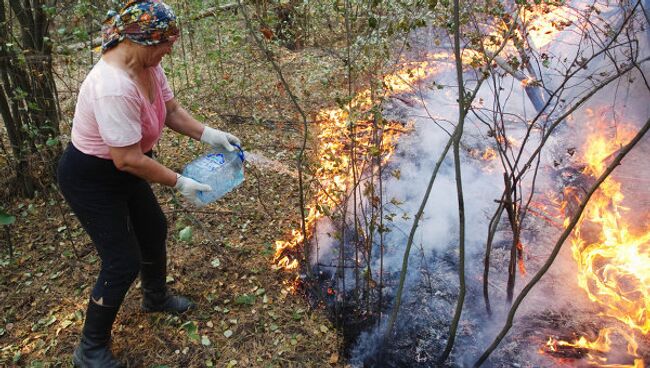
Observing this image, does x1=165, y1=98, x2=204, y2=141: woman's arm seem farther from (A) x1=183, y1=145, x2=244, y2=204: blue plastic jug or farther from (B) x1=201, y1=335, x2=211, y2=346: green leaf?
(B) x1=201, y1=335, x2=211, y2=346: green leaf

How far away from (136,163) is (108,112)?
29cm

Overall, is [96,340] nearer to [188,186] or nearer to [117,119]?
[188,186]

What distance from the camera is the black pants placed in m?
2.35

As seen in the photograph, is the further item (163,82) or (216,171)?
(216,171)

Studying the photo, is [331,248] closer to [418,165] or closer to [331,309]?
[331,309]

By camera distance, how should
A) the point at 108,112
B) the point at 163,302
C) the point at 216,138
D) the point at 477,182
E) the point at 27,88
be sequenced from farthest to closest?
the point at 477,182, the point at 27,88, the point at 163,302, the point at 216,138, the point at 108,112

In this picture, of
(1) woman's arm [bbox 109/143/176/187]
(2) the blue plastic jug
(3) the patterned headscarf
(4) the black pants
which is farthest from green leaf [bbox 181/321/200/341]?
(3) the patterned headscarf

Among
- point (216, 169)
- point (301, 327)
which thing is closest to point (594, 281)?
point (301, 327)

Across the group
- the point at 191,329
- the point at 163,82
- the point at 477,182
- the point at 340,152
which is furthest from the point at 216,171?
the point at 477,182

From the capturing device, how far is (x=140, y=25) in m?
2.05

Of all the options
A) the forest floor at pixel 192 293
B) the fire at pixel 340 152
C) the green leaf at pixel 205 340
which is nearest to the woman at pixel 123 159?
the forest floor at pixel 192 293

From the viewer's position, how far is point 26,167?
4270 millimetres

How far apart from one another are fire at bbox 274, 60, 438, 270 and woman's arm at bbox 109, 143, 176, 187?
1030 millimetres

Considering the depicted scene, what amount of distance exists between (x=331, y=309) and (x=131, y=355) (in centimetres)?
146
